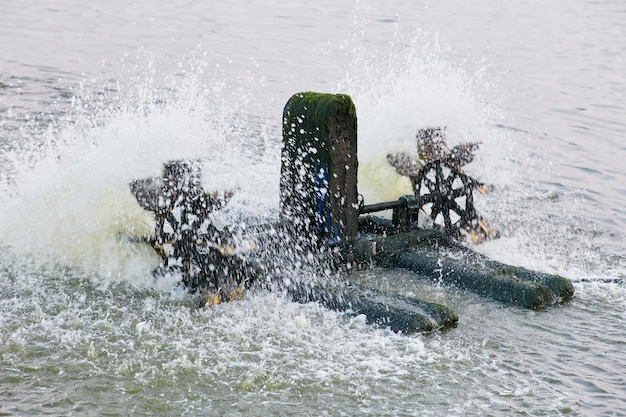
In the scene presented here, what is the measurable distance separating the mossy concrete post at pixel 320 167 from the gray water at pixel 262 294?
52 cm

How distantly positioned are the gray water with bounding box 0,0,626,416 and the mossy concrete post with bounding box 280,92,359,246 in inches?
20.5

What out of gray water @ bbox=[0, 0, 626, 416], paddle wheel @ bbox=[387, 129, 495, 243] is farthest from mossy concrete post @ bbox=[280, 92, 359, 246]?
paddle wheel @ bbox=[387, 129, 495, 243]

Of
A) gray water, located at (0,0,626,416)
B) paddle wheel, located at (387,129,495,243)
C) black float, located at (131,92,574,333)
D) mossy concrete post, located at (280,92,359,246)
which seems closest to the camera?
gray water, located at (0,0,626,416)

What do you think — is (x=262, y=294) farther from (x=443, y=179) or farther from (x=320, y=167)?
(x=443, y=179)

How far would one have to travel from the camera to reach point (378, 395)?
6.38 m

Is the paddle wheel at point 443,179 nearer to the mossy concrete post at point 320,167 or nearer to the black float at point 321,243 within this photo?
the black float at point 321,243

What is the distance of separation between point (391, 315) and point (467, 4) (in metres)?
36.9

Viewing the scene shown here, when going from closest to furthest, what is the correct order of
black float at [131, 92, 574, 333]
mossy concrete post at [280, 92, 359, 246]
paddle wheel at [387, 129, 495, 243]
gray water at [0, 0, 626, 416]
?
gray water at [0, 0, 626, 416] → black float at [131, 92, 574, 333] → mossy concrete post at [280, 92, 359, 246] → paddle wheel at [387, 129, 495, 243]

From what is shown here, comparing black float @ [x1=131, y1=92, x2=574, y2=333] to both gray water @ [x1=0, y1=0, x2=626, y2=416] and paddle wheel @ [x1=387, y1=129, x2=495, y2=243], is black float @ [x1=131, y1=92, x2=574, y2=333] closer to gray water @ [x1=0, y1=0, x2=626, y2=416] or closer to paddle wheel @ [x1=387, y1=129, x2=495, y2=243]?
gray water @ [x1=0, y1=0, x2=626, y2=416]

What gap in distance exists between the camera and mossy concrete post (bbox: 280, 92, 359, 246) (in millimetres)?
8453

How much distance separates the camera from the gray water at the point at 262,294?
639cm

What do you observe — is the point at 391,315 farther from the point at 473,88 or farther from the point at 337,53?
the point at 337,53

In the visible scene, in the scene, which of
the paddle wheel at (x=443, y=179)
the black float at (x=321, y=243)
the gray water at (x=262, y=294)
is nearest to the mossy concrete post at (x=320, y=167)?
the black float at (x=321, y=243)

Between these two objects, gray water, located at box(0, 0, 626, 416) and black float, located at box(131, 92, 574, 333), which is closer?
gray water, located at box(0, 0, 626, 416)
